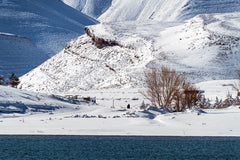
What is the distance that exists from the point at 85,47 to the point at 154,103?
4942cm

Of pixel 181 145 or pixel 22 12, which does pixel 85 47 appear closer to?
pixel 181 145

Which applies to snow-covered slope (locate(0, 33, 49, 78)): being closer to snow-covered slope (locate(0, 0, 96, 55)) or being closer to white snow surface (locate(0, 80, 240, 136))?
snow-covered slope (locate(0, 0, 96, 55))

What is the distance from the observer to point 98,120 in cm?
2236

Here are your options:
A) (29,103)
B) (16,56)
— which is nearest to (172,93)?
(29,103)

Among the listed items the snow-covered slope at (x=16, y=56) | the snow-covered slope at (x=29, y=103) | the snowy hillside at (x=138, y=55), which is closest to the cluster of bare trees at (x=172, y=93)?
the snow-covered slope at (x=29, y=103)

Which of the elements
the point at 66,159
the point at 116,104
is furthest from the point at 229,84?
the point at 66,159

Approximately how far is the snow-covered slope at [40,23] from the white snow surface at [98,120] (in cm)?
11077

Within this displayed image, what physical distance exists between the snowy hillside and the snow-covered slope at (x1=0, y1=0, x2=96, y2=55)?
60296mm

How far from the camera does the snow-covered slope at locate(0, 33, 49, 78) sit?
86.5 meters

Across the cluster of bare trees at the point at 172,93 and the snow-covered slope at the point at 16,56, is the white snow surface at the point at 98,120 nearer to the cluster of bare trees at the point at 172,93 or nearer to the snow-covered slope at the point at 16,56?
the cluster of bare trees at the point at 172,93

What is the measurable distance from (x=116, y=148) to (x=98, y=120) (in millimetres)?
5510

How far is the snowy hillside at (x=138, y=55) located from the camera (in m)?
59.3

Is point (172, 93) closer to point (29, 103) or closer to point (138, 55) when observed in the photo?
point (29, 103)

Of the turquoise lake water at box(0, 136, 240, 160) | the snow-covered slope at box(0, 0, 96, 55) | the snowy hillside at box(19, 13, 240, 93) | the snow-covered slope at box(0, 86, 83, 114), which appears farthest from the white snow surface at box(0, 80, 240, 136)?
the snow-covered slope at box(0, 0, 96, 55)
